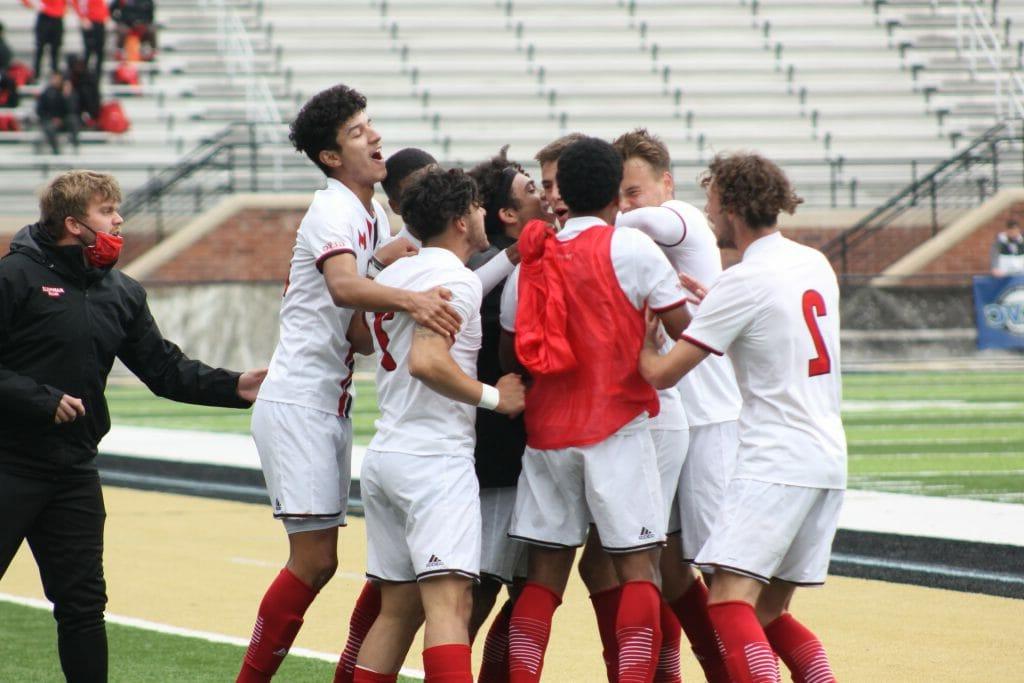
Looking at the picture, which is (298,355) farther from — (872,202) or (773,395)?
(872,202)

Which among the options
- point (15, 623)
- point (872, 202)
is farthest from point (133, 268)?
point (15, 623)

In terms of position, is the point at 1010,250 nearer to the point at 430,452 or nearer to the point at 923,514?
the point at 923,514

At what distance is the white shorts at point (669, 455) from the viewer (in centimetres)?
553

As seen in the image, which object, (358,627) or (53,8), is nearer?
(358,627)

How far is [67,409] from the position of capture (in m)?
5.39

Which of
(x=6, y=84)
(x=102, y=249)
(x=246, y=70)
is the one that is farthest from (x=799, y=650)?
(x=246, y=70)

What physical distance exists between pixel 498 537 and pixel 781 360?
1.21 metres

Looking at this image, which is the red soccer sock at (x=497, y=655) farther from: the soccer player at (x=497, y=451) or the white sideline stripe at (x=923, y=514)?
the white sideline stripe at (x=923, y=514)

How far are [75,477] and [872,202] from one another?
24444 mm

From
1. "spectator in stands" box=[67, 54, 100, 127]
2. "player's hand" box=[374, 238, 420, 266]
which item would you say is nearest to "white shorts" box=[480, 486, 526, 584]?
"player's hand" box=[374, 238, 420, 266]

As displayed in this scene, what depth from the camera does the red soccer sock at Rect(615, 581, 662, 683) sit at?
16.9 feet

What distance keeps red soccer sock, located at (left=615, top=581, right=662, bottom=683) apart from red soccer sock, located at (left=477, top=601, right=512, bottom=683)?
0.68 metres

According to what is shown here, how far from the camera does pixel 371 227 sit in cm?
577

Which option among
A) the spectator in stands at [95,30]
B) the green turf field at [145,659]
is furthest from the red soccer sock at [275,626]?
the spectator in stands at [95,30]
